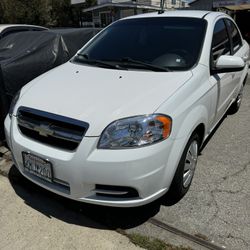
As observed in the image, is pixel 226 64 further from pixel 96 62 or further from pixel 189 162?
pixel 96 62

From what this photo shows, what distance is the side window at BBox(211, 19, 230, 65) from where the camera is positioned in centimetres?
338

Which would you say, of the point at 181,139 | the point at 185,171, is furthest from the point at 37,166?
the point at 185,171

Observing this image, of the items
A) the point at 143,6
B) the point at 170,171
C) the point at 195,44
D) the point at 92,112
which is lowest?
the point at 143,6

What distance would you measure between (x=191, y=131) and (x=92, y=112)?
87cm

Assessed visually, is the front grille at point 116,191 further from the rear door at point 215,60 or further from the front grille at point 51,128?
the rear door at point 215,60

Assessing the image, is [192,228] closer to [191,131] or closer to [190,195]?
[190,195]

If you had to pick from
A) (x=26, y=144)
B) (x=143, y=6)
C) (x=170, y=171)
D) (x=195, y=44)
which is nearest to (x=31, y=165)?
(x=26, y=144)

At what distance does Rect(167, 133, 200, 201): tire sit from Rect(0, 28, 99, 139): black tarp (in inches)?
104

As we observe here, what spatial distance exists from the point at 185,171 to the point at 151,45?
1.39 meters

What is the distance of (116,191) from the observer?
234 centimetres

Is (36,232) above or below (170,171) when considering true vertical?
below

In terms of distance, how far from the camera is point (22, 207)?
9.63 feet

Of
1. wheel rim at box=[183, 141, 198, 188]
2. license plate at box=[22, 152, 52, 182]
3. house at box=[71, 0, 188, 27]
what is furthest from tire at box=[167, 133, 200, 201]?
house at box=[71, 0, 188, 27]

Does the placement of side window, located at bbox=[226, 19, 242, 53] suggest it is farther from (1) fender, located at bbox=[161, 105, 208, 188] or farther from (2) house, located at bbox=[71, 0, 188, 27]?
(2) house, located at bbox=[71, 0, 188, 27]
